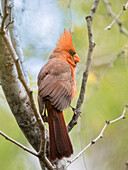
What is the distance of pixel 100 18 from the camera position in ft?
17.7

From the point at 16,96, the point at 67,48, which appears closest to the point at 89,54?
the point at 16,96

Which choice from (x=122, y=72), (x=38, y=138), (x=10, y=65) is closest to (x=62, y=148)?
(x=38, y=138)

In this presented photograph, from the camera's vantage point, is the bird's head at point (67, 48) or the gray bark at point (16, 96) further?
the bird's head at point (67, 48)

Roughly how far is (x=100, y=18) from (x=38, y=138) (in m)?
3.27

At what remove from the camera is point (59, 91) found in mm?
3162

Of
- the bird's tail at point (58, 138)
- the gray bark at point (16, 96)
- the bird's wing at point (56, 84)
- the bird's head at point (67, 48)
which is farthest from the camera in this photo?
the bird's head at point (67, 48)

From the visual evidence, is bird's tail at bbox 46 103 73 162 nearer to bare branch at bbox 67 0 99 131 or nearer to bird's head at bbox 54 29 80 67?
bare branch at bbox 67 0 99 131

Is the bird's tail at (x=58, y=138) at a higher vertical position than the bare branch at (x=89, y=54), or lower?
lower

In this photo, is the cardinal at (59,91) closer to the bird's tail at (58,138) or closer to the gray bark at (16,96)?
the bird's tail at (58,138)

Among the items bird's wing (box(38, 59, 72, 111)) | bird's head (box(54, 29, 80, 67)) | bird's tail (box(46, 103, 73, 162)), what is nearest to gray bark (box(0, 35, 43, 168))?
bird's tail (box(46, 103, 73, 162))

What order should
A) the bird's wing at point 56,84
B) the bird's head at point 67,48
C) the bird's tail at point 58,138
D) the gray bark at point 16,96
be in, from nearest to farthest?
the gray bark at point 16,96, the bird's tail at point 58,138, the bird's wing at point 56,84, the bird's head at point 67,48

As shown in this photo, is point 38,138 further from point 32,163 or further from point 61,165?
point 32,163

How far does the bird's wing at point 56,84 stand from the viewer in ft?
9.98

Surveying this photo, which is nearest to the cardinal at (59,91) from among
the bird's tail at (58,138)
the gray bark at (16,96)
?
the bird's tail at (58,138)
